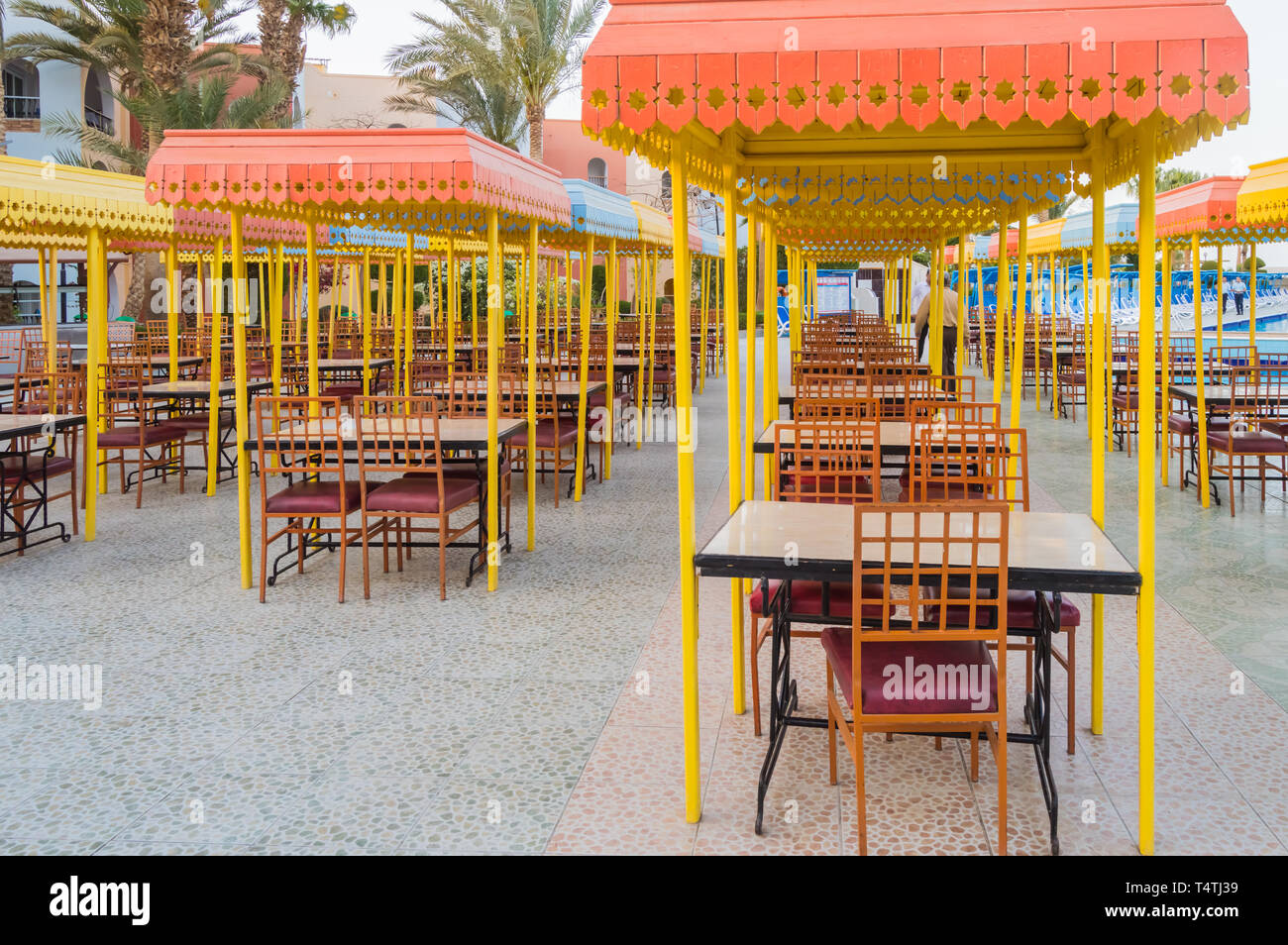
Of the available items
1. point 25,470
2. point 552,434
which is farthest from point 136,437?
point 552,434

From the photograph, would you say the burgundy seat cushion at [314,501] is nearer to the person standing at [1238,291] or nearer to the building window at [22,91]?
the person standing at [1238,291]

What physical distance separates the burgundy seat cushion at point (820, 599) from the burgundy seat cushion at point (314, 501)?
297 centimetres

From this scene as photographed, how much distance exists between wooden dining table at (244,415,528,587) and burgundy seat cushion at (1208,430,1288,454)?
16.9 feet

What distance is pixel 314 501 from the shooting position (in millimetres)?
6094

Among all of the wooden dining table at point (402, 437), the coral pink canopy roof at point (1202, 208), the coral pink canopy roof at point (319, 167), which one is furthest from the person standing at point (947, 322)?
the coral pink canopy roof at point (319, 167)

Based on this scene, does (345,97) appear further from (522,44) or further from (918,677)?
(918,677)

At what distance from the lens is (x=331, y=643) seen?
17.2ft

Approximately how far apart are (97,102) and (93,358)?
74.7 ft

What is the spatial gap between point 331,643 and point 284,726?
1.06 metres

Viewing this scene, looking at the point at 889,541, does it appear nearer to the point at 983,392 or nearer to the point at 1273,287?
the point at 983,392

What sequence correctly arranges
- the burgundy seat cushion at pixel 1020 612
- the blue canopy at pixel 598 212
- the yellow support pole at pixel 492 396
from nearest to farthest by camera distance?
1. the burgundy seat cushion at pixel 1020 612
2. the yellow support pole at pixel 492 396
3. the blue canopy at pixel 598 212

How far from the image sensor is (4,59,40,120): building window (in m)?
26.8

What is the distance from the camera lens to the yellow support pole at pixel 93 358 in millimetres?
7414

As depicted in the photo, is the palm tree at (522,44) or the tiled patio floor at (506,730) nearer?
the tiled patio floor at (506,730)
